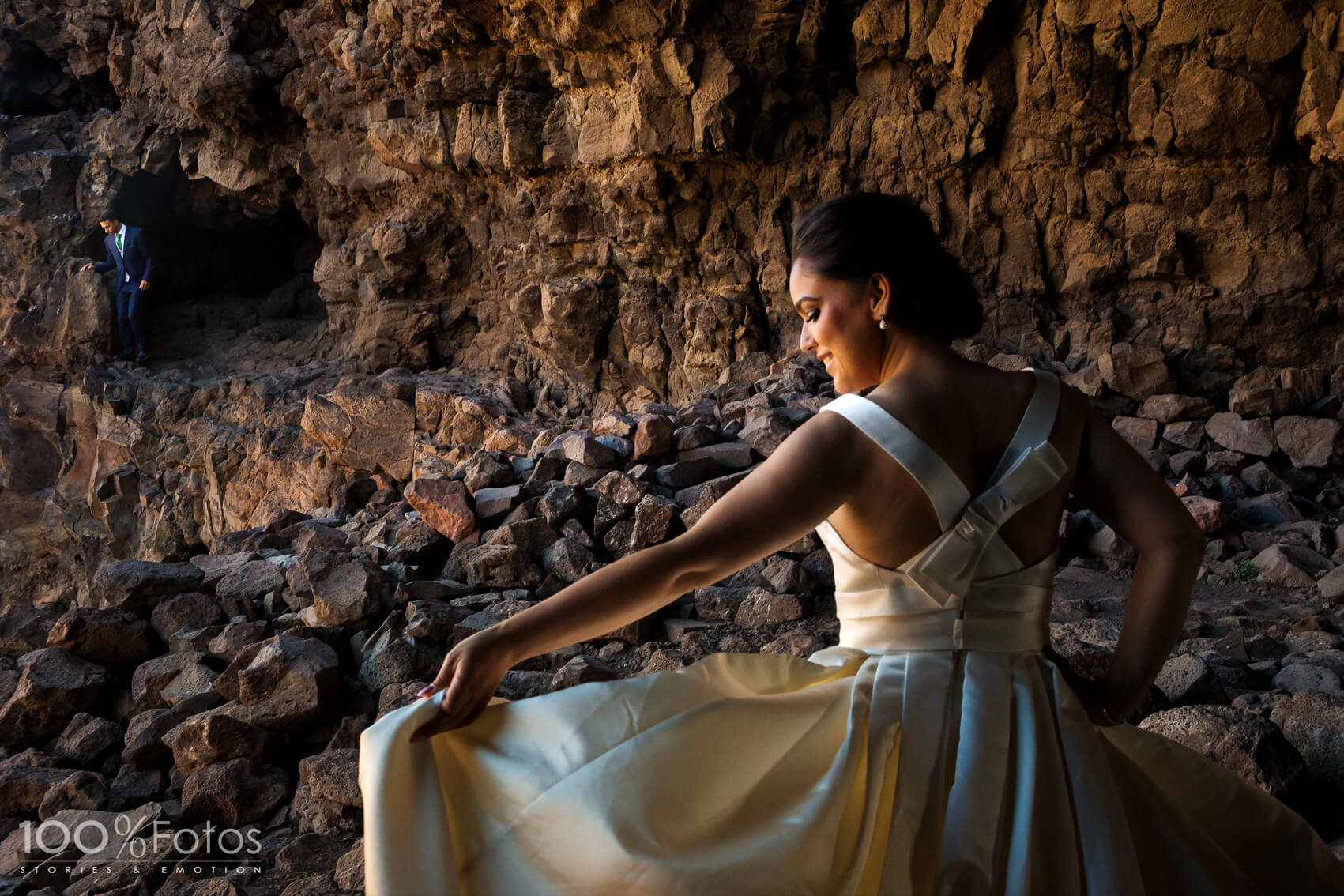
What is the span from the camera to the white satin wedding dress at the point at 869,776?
3.60 feet

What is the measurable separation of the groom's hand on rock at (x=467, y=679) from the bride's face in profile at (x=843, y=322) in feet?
2.14

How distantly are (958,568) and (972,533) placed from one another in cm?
5

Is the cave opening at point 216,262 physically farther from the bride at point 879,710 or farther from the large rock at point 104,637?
the bride at point 879,710

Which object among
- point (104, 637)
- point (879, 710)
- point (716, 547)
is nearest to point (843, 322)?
point (716, 547)

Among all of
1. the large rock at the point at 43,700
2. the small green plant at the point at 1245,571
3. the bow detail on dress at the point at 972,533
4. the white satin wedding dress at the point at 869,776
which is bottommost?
the small green plant at the point at 1245,571

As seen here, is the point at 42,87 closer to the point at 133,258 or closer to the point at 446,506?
the point at 133,258

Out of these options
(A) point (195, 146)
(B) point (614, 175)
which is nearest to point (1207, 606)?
(B) point (614, 175)

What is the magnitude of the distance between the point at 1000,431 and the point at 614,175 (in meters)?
7.69

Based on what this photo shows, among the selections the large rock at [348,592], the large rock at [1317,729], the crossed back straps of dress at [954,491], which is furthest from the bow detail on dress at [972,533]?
the large rock at [348,592]

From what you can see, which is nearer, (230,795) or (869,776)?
(869,776)

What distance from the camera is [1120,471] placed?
1444mm

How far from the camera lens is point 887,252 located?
4.74ft

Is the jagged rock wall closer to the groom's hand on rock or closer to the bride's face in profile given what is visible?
the bride's face in profile

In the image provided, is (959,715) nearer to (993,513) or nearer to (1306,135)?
(993,513)
